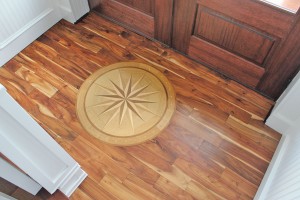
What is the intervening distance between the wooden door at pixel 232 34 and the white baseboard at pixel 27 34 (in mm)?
955

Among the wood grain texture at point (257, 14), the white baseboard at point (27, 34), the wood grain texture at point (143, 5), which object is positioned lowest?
the white baseboard at point (27, 34)

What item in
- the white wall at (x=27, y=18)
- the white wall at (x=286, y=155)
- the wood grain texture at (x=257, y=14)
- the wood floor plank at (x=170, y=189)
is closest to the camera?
the white wall at (x=286, y=155)

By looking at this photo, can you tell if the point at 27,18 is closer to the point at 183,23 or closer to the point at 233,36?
the point at 183,23

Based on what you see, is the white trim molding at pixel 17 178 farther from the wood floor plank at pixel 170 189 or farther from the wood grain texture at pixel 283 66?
the wood grain texture at pixel 283 66

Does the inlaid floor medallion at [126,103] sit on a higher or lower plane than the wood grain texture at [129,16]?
lower

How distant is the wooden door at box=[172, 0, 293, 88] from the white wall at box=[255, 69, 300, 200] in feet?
0.82

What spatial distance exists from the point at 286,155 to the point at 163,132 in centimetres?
65

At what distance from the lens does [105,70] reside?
180 centimetres

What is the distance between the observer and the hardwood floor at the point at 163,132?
138 cm

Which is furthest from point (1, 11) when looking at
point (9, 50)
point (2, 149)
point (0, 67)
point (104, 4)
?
point (2, 149)

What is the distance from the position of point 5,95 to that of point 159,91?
3.48 ft

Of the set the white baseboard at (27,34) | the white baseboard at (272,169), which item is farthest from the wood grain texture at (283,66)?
the white baseboard at (27,34)

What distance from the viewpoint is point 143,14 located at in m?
1.82

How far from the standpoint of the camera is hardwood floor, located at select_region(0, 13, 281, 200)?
4.54ft
